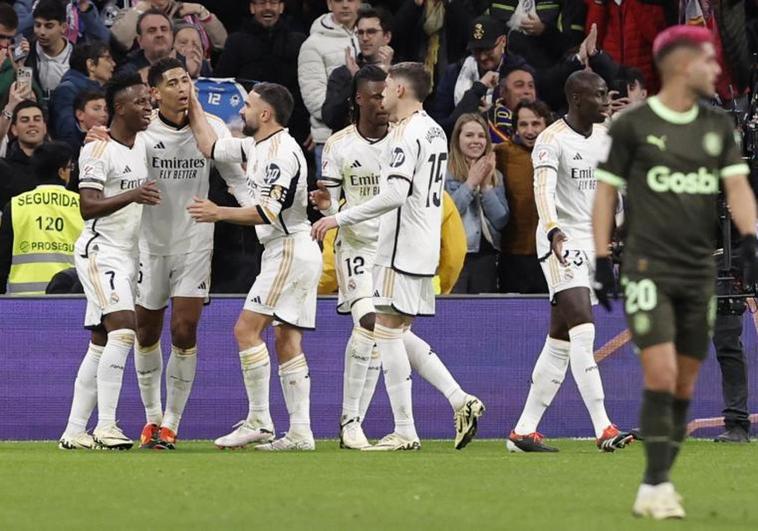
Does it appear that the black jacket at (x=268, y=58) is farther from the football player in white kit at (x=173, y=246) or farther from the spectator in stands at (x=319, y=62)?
the football player in white kit at (x=173, y=246)

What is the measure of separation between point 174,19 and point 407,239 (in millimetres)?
6351

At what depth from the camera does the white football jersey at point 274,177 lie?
12.5 meters

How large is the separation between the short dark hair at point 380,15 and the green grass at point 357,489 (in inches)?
222

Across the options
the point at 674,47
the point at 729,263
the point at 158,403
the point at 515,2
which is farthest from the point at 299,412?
the point at 515,2

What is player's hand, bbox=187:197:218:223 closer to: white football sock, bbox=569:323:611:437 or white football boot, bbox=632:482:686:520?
white football sock, bbox=569:323:611:437

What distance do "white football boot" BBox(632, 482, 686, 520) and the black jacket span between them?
33.3 feet

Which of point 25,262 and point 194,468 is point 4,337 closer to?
point 25,262

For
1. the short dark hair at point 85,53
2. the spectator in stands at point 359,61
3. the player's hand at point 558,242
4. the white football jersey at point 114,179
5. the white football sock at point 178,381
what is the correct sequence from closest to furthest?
the player's hand at point 558,242 < the white football jersey at point 114,179 < the white football sock at point 178,381 < the spectator in stands at point 359,61 < the short dark hair at point 85,53

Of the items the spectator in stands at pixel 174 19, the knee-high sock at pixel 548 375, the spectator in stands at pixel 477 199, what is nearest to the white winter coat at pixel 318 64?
the spectator in stands at pixel 174 19

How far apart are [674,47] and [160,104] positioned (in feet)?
18.9

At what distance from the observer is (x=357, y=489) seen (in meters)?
9.52

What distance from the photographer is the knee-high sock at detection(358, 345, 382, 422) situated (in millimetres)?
13523

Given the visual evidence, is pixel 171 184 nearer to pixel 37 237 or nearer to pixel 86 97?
pixel 37 237

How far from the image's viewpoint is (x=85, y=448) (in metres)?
13.0
